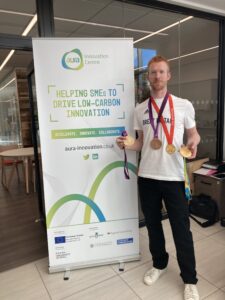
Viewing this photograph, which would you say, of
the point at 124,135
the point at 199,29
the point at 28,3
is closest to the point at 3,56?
the point at 28,3

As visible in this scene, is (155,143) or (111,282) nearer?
(155,143)

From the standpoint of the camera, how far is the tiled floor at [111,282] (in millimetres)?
1904

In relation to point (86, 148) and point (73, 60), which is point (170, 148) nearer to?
point (86, 148)

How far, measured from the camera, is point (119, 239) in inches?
87.6

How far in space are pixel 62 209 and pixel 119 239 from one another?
58cm

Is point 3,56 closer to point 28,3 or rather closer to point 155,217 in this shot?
point 28,3

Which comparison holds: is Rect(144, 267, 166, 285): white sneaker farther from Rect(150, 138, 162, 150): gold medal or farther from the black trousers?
Rect(150, 138, 162, 150): gold medal

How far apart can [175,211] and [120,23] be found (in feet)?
6.57

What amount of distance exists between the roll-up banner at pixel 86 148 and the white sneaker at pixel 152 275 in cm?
29

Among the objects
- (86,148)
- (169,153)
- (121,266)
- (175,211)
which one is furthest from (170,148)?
(121,266)

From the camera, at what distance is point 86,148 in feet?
6.70

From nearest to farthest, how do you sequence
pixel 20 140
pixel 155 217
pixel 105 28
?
pixel 155 217
pixel 105 28
pixel 20 140

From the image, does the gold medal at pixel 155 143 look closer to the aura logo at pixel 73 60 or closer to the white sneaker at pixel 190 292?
the aura logo at pixel 73 60

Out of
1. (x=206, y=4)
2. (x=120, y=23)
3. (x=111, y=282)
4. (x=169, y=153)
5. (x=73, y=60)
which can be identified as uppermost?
(x=206, y=4)
